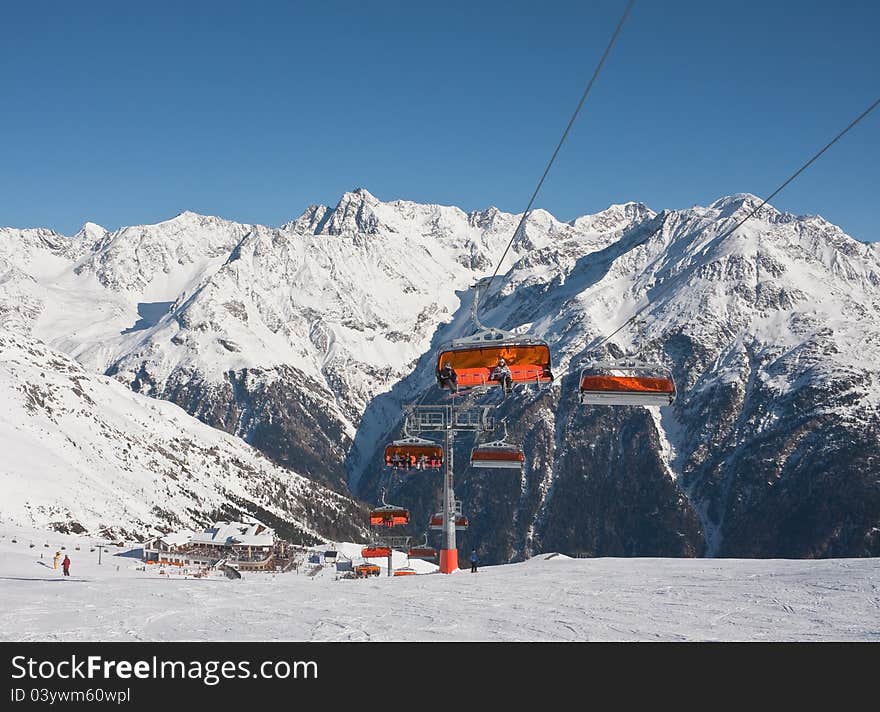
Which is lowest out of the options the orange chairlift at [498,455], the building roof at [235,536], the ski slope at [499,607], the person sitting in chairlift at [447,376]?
the ski slope at [499,607]

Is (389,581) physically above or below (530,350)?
below

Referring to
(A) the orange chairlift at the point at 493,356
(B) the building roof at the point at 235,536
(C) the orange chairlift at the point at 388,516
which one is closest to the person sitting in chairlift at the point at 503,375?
(A) the orange chairlift at the point at 493,356

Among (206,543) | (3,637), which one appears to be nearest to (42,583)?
(3,637)

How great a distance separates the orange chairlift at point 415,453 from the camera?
177 feet

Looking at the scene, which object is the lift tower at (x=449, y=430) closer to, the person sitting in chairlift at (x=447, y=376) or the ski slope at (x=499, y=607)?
the ski slope at (x=499, y=607)

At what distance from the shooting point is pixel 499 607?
2630 cm

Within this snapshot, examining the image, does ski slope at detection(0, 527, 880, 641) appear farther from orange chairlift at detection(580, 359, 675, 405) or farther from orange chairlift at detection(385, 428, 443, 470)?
orange chairlift at detection(385, 428, 443, 470)

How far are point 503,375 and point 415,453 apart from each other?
77.8 feet

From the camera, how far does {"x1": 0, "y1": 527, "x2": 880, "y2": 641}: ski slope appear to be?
2138 cm

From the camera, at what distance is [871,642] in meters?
19.2

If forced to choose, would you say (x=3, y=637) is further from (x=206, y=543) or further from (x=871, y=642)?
(x=206, y=543)

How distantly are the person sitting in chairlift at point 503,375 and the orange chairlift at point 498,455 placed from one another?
69.6 ft
